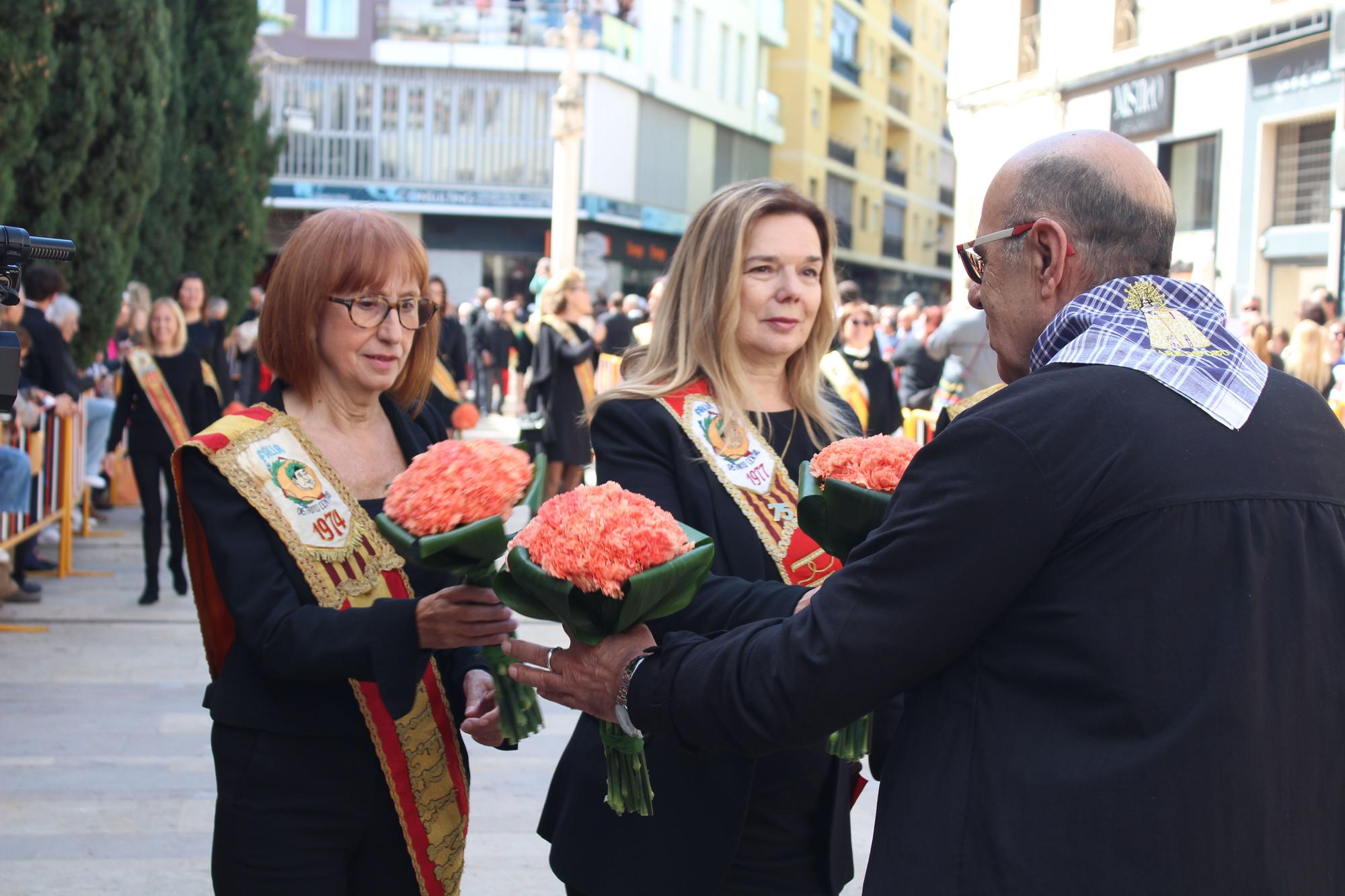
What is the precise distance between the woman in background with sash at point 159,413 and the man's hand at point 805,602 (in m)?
6.87

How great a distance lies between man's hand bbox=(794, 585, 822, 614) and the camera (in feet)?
6.24

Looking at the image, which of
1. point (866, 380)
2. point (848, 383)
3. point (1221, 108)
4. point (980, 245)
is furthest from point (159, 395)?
point (1221, 108)

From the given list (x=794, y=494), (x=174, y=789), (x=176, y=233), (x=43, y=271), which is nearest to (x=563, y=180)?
(x=176, y=233)

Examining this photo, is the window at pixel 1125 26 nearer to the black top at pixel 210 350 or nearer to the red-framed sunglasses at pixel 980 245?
the black top at pixel 210 350

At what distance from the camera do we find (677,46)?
3947 cm

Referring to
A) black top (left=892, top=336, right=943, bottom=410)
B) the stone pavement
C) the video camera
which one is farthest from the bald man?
black top (left=892, top=336, right=943, bottom=410)

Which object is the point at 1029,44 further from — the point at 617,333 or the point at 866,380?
the point at 866,380

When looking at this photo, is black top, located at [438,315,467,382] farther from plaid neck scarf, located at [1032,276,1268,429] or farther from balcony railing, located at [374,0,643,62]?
balcony railing, located at [374,0,643,62]

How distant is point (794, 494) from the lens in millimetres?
2805

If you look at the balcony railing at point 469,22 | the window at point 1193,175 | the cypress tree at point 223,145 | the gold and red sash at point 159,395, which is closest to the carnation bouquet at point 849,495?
the gold and red sash at point 159,395

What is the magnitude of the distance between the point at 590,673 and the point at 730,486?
705mm

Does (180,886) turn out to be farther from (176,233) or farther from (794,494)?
(176,233)

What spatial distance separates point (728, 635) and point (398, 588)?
94cm

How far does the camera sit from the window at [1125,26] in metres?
21.0
